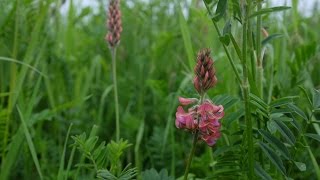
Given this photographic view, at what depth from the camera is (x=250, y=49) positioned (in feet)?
4.39

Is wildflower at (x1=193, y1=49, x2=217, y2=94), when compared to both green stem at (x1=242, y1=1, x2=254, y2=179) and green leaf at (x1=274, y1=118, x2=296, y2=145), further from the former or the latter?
green leaf at (x1=274, y1=118, x2=296, y2=145)

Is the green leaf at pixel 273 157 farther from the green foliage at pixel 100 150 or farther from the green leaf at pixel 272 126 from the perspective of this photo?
the green foliage at pixel 100 150

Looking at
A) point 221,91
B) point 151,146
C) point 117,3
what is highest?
point 117,3

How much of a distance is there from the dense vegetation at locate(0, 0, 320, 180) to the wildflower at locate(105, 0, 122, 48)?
10.1 inches

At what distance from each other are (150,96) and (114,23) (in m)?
0.91

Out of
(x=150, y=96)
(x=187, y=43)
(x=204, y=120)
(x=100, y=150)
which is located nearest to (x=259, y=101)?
(x=204, y=120)

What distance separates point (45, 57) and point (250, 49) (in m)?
1.34

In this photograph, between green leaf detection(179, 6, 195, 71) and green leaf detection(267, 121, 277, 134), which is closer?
green leaf detection(267, 121, 277, 134)

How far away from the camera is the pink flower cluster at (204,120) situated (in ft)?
3.74

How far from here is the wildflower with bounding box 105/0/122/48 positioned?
70.1 inches

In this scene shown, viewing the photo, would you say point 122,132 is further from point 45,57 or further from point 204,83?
point 204,83

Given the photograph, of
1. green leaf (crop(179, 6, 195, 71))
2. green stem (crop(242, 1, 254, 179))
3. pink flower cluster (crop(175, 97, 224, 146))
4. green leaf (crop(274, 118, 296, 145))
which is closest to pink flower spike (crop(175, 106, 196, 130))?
pink flower cluster (crop(175, 97, 224, 146))

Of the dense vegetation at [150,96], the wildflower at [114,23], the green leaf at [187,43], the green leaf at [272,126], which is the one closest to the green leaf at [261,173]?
the dense vegetation at [150,96]

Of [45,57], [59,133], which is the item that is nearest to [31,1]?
[45,57]
